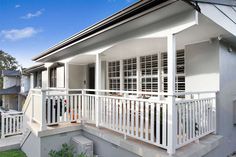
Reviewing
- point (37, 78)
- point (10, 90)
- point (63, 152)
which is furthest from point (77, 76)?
point (10, 90)

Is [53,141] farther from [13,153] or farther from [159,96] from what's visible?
[159,96]

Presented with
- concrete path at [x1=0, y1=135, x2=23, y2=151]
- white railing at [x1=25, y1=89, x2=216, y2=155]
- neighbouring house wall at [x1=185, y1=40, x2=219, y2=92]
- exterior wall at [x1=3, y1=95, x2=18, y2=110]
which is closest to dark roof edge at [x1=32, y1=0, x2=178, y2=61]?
white railing at [x1=25, y1=89, x2=216, y2=155]

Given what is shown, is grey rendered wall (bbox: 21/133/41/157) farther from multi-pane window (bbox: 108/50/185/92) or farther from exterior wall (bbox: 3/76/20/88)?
exterior wall (bbox: 3/76/20/88)

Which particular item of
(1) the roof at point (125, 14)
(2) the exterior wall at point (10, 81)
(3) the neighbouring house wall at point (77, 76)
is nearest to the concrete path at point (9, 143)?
(3) the neighbouring house wall at point (77, 76)

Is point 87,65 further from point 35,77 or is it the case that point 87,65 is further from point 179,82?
point 35,77

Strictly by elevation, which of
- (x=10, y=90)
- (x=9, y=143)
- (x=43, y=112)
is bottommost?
(x=9, y=143)

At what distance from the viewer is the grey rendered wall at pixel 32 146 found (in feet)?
17.8

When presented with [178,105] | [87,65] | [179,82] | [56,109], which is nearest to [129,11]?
[178,105]

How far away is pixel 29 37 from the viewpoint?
28.7 metres

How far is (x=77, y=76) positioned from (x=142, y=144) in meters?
6.87

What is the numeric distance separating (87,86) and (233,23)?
7.54 meters

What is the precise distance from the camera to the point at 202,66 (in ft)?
16.9

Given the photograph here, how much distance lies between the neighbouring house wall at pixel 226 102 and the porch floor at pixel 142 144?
0.58m

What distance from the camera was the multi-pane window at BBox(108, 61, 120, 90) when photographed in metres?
8.75
